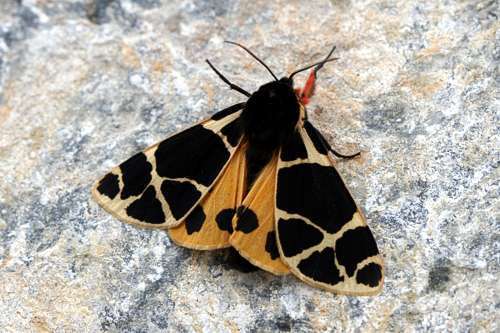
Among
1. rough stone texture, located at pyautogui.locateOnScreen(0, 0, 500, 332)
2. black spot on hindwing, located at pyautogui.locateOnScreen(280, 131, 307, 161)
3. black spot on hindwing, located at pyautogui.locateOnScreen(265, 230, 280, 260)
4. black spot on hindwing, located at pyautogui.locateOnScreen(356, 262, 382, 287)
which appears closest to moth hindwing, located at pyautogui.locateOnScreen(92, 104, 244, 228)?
rough stone texture, located at pyautogui.locateOnScreen(0, 0, 500, 332)

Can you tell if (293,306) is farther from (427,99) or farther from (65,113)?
(65,113)

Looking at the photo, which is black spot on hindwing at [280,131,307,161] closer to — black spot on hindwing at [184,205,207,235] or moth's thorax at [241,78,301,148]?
moth's thorax at [241,78,301,148]

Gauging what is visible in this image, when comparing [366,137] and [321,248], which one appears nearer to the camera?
[321,248]

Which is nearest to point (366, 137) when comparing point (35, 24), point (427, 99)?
point (427, 99)

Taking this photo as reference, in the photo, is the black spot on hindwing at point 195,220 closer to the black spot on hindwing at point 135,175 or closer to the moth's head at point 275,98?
the black spot on hindwing at point 135,175

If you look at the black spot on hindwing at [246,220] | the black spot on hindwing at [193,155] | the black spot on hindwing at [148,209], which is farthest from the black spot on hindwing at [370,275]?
the black spot on hindwing at [148,209]

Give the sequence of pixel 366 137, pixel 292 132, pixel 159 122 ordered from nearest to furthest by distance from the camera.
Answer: pixel 292 132 → pixel 366 137 → pixel 159 122
